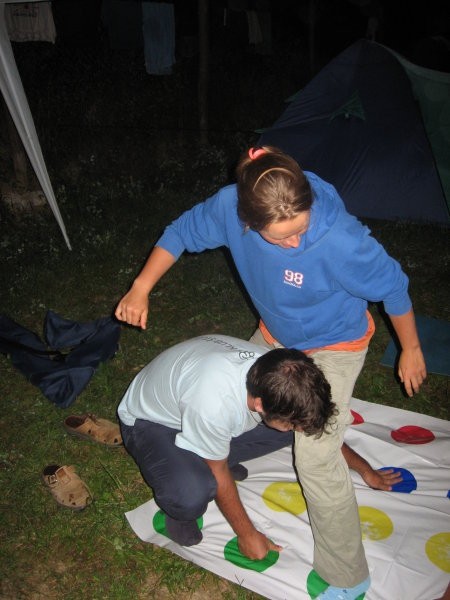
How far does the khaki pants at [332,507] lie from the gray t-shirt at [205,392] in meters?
0.26

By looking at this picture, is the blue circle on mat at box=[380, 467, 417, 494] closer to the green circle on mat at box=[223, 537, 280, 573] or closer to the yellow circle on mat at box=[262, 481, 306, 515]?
the yellow circle on mat at box=[262, 481, 306, 515]

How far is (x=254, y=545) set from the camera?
206 cm

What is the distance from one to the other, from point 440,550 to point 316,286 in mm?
1288

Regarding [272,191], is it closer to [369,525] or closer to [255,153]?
[255,153]

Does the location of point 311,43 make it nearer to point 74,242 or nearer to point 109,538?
point 74,242

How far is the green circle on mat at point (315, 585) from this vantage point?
1.95 m

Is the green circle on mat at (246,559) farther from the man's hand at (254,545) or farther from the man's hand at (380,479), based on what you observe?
the man's hand at (380,479)

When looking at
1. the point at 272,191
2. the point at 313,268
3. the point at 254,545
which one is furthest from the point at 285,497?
the point at 272,191

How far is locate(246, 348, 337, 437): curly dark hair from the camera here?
5.31ft

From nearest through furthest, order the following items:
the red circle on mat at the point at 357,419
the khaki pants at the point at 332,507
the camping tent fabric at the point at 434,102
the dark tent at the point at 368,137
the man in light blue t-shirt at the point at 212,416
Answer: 1. the man in light blue t-shirt at the point at 212,416
2. the khaki pants at the point at 332,507
3. the red circle on mat at the point at 357,419
4. the camping tent fabric at the point at 434,102
5. the dark tent at the point at 368,137

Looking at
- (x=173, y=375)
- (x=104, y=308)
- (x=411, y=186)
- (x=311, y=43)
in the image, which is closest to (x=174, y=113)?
(x=311, y=43)

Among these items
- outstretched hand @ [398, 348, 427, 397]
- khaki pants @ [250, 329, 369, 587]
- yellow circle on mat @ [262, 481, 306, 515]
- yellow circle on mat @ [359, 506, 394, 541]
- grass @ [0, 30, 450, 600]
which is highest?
outstretched hand @ [398, 348, 427, 397]

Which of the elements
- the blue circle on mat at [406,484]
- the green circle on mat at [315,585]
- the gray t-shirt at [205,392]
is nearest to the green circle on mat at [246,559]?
the green circle on mat at [315,585]

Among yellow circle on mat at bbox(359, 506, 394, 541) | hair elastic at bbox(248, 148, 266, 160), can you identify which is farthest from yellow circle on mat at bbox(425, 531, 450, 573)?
hair elastic at bbox(248, 148, 266, 160)
